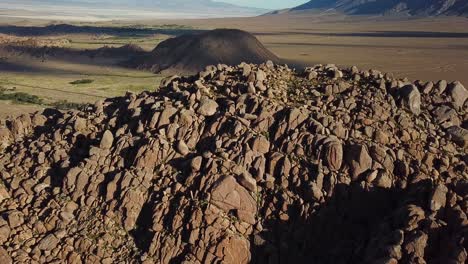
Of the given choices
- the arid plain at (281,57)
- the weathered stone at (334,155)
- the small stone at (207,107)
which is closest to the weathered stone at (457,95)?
the weathered stone at (334,155)

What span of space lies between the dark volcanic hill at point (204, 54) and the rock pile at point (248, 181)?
48.4m

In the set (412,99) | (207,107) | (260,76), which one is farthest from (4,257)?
(412,99)

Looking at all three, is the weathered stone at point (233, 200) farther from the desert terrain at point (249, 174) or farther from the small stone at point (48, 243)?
the small stone at point (48, 243)

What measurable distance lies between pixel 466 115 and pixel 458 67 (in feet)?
164

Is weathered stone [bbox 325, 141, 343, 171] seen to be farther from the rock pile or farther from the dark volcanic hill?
the dark volcanic hill

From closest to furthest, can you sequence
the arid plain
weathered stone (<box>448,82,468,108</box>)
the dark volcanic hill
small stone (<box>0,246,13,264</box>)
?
small stone (<box>0,246,13,264</box>) → weathered stone (<box>448,82,468,108</box>) → the arid plain → the dark volcanic hill

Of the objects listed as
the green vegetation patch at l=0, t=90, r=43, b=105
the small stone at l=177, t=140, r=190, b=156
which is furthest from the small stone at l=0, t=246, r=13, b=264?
the green vegetation patch at l=0, t=90, r=43, b=105

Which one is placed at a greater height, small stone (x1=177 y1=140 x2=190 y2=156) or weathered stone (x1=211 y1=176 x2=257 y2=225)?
small stone (x1=177 y1=140 x2=190 y2=156)

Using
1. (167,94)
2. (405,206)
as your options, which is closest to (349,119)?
(405,206)

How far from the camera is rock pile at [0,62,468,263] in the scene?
1206cm

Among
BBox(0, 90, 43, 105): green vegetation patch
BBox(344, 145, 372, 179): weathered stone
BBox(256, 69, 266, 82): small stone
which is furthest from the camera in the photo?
BBox(0, 90, 43, 105): green vegetation patch

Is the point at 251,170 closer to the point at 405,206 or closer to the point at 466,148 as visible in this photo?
the point at 405,206

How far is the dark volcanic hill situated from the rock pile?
1907 inches

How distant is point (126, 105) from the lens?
16.3 meters
